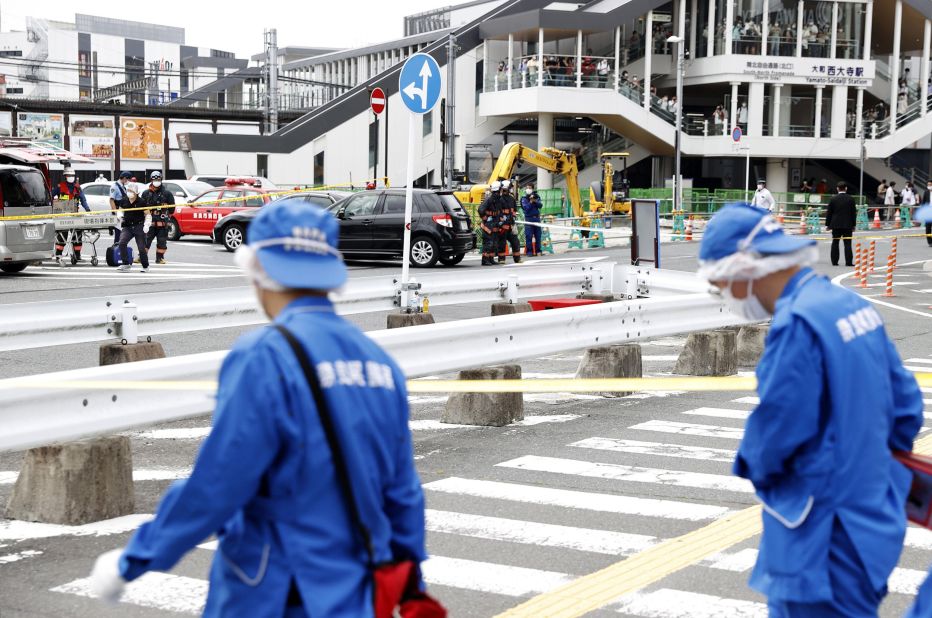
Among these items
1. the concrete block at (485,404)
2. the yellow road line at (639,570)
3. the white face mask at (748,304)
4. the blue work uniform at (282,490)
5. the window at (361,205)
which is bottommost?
the yellow road line at (639,570)

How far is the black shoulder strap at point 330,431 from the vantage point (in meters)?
2.84

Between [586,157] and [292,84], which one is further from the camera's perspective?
[292,84]

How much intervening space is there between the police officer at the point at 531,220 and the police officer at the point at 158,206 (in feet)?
28.3

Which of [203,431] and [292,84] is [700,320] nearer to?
[203,431]

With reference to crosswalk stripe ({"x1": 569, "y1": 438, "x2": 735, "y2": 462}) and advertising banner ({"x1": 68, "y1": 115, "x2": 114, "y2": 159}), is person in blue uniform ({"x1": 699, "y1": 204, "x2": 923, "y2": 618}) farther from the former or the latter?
advertising banner ({"x1": 68, "y1": 115, "x2": 114, "y2": 159})

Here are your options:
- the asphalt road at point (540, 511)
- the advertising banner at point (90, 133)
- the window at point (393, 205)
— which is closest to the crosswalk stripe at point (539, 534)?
the asphalt road at point (540, 511)

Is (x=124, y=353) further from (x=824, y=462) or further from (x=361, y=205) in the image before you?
(x=361, y=205)

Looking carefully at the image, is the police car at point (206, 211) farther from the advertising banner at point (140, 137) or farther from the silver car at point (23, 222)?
the advertising banner at point (140, 137)

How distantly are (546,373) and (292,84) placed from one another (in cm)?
7914

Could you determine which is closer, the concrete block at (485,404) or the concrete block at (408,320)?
the concrete block at (485,404)

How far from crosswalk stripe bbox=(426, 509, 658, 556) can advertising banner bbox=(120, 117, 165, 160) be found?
72.8 metres

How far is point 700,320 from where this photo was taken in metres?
11.9

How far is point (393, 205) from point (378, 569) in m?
23.6

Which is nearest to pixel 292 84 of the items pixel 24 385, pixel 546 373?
pixel 546 373
